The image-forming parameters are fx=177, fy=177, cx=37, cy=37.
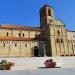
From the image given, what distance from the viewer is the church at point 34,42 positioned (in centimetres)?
4748

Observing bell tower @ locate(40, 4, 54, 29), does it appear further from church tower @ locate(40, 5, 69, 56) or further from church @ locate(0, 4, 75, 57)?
church tower @ locate(40, 5, 69, 56)

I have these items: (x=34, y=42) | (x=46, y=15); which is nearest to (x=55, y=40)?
(x=34, y=42)

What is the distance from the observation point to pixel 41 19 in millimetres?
65375

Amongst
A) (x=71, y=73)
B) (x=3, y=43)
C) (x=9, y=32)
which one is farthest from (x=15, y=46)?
(x=71, y=73)

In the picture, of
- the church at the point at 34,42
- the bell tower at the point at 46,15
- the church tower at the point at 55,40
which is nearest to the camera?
the church at the point at 34,42

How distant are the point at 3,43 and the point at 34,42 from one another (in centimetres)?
874

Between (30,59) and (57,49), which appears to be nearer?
(30,59)

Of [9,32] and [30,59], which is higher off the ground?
[9,32]

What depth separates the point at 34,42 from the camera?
49.9 meters

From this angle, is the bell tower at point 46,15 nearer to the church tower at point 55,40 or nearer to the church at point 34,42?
the church at point 34,42

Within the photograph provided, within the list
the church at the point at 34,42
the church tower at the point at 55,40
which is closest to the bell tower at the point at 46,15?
the church at the point at 34,42

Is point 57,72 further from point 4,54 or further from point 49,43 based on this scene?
point 49,43

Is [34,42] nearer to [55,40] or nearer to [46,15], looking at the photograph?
[55,40]

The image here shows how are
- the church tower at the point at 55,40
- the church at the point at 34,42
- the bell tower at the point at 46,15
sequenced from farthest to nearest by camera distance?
the bell tower at the point at 46,15 < the church tower at the point at 55,40 < the church at the point at 34,42
